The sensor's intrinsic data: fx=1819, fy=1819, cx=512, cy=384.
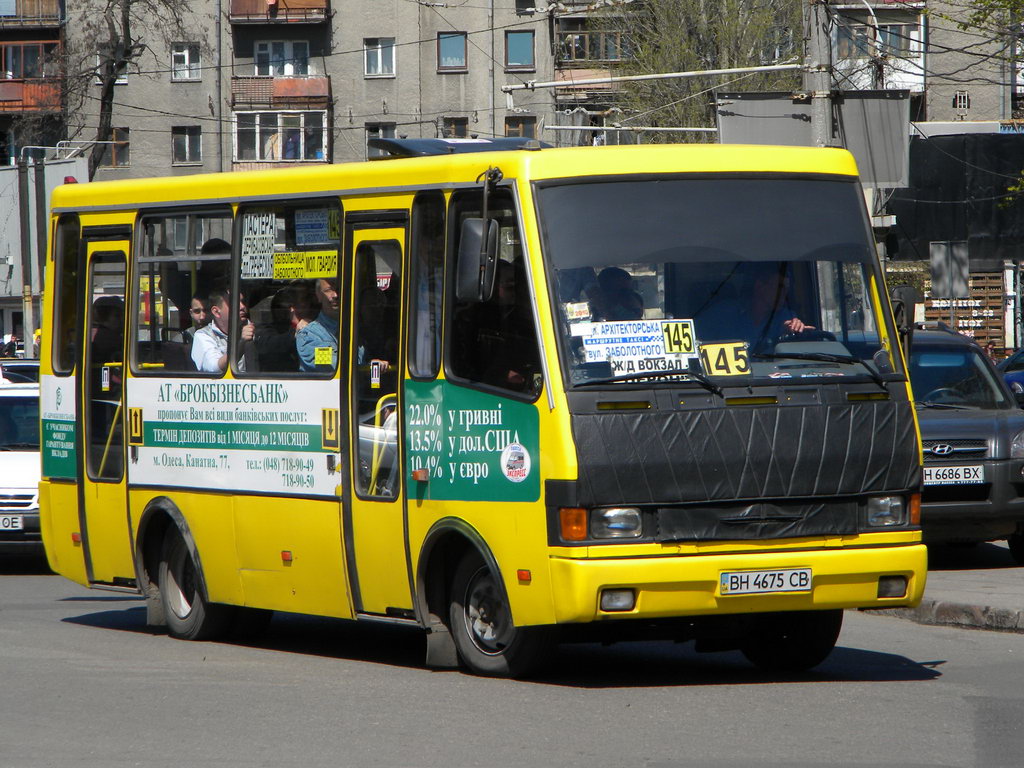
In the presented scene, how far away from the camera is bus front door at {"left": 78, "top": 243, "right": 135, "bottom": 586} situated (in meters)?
11.6

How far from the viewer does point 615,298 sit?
27.4ft

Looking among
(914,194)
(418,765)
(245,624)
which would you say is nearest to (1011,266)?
(914,194)

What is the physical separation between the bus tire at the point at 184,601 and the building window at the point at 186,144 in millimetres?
58240

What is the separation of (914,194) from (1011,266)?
351 cm

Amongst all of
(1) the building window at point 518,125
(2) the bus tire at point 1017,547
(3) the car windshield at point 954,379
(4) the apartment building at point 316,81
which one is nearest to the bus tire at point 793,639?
(2) the bus tire at point 1017,547

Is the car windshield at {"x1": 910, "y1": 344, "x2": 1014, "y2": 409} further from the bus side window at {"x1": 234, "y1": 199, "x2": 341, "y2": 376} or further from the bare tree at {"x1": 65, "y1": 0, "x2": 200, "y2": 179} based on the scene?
the bare tree at {"x1": 65, "y1": 0, "x2": 200, "y2": 179}

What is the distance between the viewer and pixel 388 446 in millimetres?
9367

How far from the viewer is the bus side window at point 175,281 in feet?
35.6

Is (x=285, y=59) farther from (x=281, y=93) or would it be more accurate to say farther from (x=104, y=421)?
(x=104, y=421)

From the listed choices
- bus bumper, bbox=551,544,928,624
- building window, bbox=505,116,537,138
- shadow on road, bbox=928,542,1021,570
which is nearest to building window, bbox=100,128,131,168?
building window, bbox=505,116,537,138

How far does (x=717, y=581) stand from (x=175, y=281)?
14.7 feet

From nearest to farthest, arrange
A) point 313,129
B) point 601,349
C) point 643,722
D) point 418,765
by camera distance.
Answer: point 418,765
point 643,722
point 601,349
point 313,129

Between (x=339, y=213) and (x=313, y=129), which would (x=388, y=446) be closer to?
(x=339, y=213)

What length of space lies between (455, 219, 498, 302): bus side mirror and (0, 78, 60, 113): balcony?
61.6 meters
